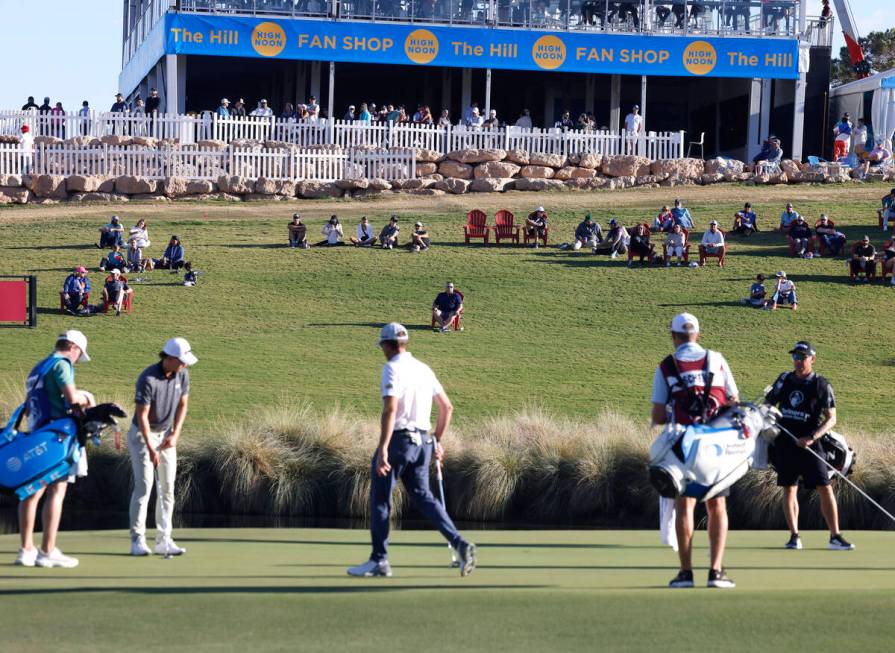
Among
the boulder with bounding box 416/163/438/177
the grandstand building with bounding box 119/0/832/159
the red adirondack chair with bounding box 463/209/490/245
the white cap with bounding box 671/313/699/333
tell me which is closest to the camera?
the white cap with bounding box 671/313/699/333

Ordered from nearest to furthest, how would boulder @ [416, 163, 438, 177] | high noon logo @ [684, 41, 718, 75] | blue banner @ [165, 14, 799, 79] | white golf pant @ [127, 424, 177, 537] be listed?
white golf pant @ [127, 424, 177, 537] → boulder @ [416, 163, 438, 177] → blue banner @ [165, 14, 799, 79] → high noon logo @ [684, 41, 718, 75]

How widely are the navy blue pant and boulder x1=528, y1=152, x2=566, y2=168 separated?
108 feet

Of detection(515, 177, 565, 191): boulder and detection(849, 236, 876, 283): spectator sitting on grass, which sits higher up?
detection(515, 177, 565, 191): boulder

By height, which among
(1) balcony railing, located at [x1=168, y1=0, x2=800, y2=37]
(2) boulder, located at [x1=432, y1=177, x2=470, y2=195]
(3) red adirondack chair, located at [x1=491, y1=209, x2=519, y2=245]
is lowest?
(3) red adirondack chair, located at [x1=491, y1=209, x2=519, y2=245]

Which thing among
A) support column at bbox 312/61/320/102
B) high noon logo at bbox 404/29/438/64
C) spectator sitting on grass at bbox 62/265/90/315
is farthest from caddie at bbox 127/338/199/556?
support column at bbox 312/61/320/102

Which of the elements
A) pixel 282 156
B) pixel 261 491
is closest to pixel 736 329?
pixel 261 491

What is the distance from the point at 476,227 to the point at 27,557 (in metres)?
25.8

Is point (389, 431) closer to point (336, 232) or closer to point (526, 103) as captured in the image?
point (336, 232)

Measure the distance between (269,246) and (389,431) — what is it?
2536cm

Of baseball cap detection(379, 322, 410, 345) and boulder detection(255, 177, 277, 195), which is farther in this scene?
boulder detection(255, 177, 277, 195)

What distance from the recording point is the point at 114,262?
1152 inches

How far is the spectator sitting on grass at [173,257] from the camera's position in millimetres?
30531

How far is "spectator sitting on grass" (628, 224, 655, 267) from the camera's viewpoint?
3161cm

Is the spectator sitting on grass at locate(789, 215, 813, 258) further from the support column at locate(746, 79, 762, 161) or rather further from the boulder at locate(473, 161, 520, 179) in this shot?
the support column at locate(746, 79, 762, 161)
